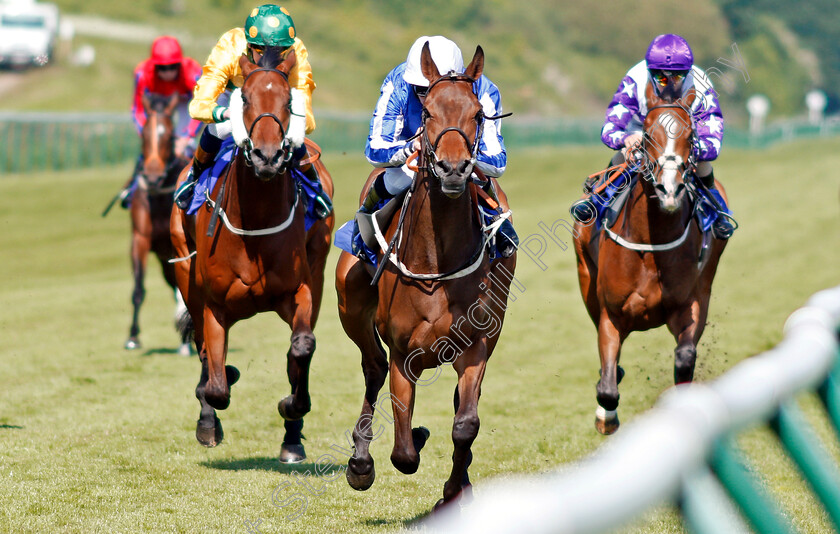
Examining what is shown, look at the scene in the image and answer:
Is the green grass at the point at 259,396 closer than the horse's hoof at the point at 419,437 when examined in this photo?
No

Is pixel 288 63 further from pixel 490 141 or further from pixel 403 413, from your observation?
pixel 403 413

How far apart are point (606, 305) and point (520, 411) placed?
6.28 ft

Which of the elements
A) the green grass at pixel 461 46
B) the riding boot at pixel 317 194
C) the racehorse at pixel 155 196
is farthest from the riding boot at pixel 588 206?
the green grass at pixel 461 46

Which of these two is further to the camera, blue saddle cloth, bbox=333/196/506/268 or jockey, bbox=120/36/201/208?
jockey, bbox=120/36/201/208

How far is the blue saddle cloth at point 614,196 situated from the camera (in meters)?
6.40

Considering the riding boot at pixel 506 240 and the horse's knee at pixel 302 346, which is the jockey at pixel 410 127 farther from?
the horse's knee at pixel 302 346

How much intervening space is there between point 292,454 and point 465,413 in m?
1.79

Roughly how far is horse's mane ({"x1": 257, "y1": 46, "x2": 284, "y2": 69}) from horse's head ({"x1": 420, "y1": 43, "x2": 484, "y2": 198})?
1.21 m

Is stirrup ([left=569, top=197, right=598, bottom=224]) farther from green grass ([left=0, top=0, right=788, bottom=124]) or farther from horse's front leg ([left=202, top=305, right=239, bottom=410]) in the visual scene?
green grass ([left=0, top=0, right=788, bottom=124])

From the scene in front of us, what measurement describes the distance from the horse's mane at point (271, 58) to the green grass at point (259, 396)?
221cm

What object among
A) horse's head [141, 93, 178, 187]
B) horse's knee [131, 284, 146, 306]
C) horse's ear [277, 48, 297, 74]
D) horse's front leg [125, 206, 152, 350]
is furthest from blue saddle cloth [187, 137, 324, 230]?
horse's knee [131, 284, 146, 306]

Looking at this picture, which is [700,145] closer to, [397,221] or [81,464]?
[397,221]

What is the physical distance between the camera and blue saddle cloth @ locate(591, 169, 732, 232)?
21.0 feet

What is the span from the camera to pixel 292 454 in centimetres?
633
